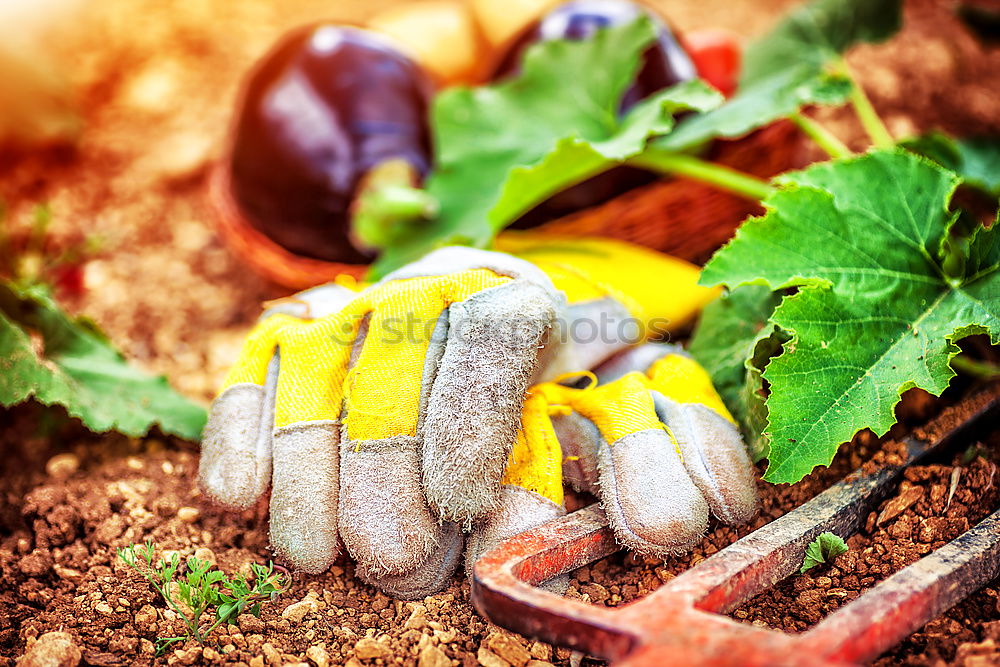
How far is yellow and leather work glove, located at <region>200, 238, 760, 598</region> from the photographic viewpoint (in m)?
1.22

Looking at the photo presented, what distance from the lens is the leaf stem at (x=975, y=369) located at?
5.14ft

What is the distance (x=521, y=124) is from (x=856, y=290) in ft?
2.91

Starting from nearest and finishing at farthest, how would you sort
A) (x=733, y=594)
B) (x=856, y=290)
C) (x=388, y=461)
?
(x=733, y=594) → (x=388, y=461) → (x=856, y=290)

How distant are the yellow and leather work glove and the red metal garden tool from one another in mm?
89

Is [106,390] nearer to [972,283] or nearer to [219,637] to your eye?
[219,637]

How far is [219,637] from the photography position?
1.22 m

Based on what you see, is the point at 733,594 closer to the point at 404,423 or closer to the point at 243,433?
the point at 404,423

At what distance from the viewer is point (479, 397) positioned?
1.22m

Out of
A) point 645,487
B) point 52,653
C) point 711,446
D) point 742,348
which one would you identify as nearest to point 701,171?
point 742,348

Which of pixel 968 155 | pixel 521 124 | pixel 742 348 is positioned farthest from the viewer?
pixel 968 155

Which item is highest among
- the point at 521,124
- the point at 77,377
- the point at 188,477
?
the point at 521,124

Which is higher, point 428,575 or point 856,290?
point 856,290

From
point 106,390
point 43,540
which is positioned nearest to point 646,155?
point 106,390

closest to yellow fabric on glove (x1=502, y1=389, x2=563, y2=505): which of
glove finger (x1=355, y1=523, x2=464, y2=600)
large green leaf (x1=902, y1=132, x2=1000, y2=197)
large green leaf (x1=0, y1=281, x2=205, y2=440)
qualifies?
glove finger (x1=355, y1=523, x2=464, y2=600)
